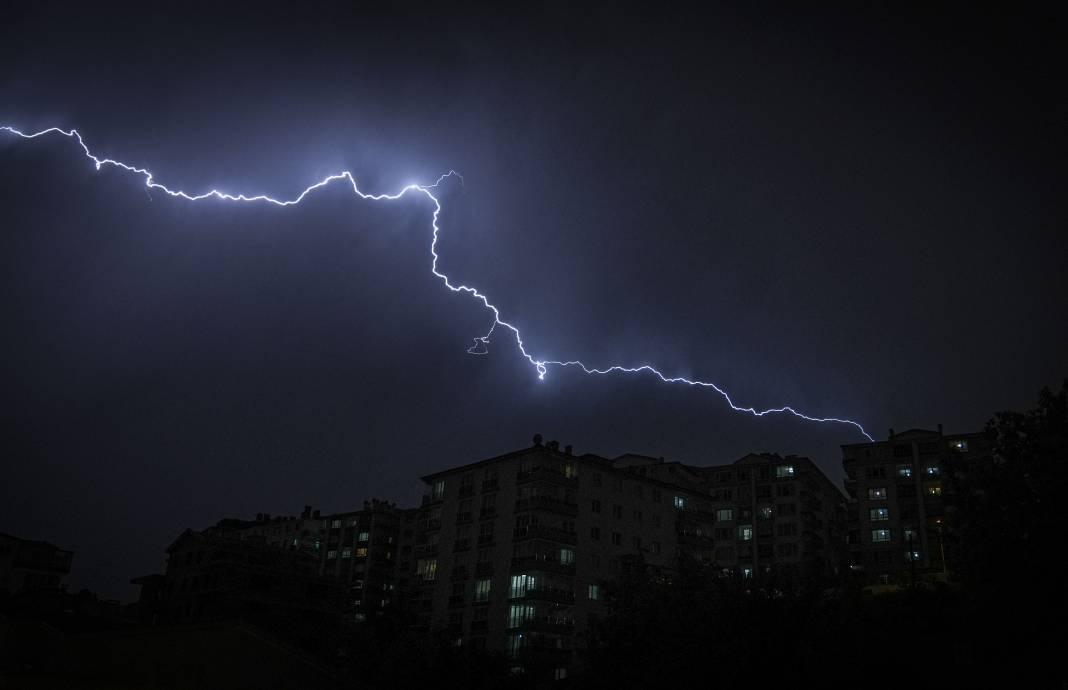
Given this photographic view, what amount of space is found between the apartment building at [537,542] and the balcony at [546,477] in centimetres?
8

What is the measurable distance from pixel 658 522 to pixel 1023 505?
45.5 m

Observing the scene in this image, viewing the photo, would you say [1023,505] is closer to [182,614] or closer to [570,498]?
[570,498]

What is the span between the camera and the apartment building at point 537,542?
59500mm

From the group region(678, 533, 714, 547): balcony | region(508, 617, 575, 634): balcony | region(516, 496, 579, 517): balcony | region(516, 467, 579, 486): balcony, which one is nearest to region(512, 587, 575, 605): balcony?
region(508, 617, 575, 634): balcony

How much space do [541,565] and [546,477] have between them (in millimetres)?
6710

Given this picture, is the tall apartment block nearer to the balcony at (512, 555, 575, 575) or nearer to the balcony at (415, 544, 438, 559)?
the balcony at (512, 555, 575, 575)

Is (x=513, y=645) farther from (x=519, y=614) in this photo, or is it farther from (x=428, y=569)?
(x=428, y=569)

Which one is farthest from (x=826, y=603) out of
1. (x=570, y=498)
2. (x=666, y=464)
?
(x=666, y=464)

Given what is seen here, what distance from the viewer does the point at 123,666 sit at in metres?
31.8

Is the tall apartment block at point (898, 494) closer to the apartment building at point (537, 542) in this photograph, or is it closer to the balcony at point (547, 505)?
the apartment building at point (537, 542)

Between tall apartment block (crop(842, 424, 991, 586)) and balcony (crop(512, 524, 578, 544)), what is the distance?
125 feet

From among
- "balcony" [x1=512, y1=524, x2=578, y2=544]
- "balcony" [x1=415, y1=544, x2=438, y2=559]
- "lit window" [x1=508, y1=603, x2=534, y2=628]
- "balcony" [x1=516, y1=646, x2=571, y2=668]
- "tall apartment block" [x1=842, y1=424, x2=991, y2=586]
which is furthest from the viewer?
"tall apartment block" [x1=842, y1=424, x2=991, y2=586]

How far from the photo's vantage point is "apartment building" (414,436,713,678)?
59.5 m

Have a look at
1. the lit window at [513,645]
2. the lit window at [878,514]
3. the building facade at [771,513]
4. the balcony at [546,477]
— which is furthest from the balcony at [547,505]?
the lit window at [878,514]
